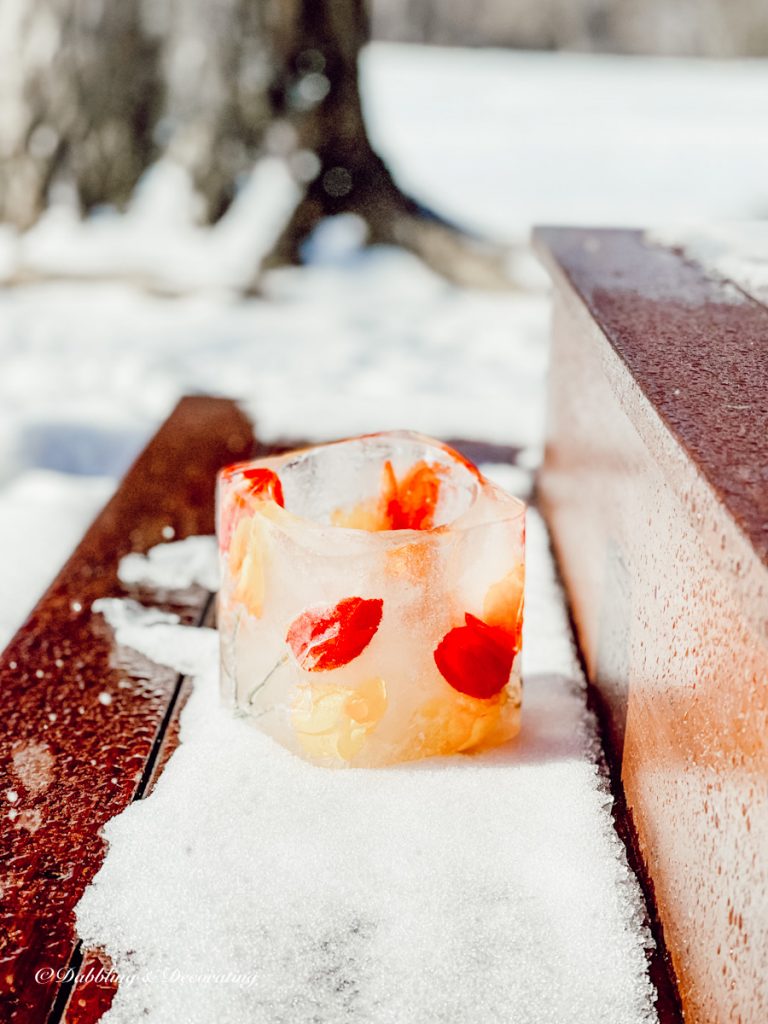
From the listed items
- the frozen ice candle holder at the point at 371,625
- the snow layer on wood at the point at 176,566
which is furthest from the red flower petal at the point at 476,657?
the snow layer on wood at the point at 176,566

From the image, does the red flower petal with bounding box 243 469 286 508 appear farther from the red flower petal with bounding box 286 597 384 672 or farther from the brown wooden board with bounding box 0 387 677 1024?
the brown wooden board with bounding box 0 387 677 1024

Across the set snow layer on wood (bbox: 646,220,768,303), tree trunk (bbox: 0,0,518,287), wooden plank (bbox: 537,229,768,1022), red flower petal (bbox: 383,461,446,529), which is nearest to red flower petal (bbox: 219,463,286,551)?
red flower petal (bbox: 383,461,446,529)

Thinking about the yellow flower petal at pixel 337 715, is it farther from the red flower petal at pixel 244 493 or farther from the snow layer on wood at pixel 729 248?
the snow layer on wood at pixel 729 248

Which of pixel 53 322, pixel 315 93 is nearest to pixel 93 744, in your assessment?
pixel 53 322

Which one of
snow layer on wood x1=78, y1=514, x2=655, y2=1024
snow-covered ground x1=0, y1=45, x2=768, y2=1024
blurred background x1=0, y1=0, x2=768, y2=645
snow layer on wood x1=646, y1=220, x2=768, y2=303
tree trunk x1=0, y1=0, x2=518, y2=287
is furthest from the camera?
tree trunk x1=0, y1=0, x2=518, y2=287

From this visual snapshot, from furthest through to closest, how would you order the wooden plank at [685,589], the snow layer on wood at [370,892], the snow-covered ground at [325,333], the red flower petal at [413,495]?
the snow-covered ground at [325,333] < the red flower petal at [413,495] < the snow layer on wood at [370,892] < the wooden plank at [685,589]
